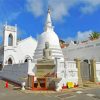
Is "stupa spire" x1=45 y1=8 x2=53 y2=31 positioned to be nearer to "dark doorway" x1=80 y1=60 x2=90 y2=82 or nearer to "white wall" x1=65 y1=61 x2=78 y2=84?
"dark doorway" x1=80 y1=60 x2=90 y2=82

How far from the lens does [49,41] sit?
97.7ft

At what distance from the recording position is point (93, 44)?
3272 cm

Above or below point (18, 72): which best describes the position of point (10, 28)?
above

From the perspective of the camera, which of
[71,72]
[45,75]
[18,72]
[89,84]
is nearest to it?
[71,72]

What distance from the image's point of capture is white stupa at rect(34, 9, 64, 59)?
28877 mm

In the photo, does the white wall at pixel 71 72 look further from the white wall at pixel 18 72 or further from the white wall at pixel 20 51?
the white wall at pixel 20 51

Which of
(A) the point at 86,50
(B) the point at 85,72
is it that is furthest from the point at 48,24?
(B) the point at 85,72

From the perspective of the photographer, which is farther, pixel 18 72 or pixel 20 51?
pixel 20 51

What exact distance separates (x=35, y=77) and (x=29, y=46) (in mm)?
23269

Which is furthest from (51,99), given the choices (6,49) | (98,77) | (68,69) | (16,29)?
(16,29)

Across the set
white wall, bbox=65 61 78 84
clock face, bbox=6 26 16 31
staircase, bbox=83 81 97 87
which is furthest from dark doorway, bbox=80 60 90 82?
clock face, bbox=6 26 16 31

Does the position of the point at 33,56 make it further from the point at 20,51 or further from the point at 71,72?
the point at 20,51

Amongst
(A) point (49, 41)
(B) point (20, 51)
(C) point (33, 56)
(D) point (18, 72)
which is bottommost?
(D) point (18, 72)

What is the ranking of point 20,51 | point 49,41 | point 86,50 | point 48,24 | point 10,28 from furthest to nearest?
point 20,51 → point 10,28 → point 86,50 → point 48,24 → point 49,41
